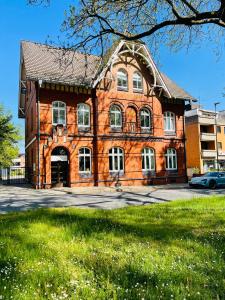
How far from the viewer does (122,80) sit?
92.8ft

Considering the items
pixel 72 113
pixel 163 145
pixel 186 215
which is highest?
pixel 72 113

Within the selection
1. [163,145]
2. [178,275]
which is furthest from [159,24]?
[163,145]

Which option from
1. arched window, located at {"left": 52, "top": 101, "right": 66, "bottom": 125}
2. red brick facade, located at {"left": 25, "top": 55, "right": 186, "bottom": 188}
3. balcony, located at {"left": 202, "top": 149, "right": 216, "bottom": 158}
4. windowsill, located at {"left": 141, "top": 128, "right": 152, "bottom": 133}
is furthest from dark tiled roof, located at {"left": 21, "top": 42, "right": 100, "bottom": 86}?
balcony, located at {"left": 202, "top": 149, "right": 216, "bottom": 158}

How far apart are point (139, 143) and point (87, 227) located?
68.6 feet

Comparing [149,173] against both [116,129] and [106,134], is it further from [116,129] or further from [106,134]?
[106,134]

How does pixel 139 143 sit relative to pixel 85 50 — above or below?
below

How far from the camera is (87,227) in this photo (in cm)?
770

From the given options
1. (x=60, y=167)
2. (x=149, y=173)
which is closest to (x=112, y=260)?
(x=60, y=167)

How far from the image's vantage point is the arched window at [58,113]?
24.8 m

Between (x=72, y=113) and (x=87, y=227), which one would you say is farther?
(x=72, y=113)

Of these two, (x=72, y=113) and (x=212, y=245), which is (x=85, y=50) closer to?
(x=212, y=245)

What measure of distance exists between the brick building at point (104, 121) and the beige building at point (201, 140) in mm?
17462

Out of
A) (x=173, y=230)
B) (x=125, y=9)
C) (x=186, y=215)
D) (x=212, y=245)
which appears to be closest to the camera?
(x=212, y=245)

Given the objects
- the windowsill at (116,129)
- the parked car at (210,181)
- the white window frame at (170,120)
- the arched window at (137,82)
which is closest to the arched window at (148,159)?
the windowsill at (116,129)
